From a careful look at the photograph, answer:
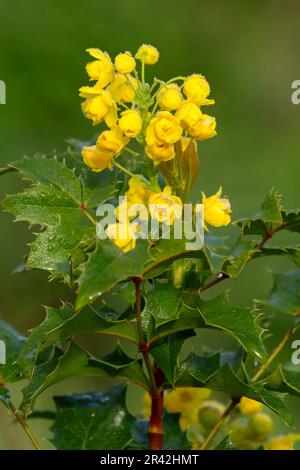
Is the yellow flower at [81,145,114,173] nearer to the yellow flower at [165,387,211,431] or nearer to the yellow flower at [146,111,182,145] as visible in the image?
the yellow flower at [146,111,182,145]

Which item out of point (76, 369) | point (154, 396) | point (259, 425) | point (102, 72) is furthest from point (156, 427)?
point (102, 72)

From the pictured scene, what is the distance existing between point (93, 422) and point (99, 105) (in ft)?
1.51

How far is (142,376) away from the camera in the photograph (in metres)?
1.11

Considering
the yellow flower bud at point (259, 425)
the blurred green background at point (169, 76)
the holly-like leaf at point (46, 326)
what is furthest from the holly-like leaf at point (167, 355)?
the blurred green background at point (169, 76)

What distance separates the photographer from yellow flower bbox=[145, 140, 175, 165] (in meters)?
1.04

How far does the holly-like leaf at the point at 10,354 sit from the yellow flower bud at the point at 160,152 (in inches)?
13.6

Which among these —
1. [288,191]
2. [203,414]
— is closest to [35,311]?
[288,191]

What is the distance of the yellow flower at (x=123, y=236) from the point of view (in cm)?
96

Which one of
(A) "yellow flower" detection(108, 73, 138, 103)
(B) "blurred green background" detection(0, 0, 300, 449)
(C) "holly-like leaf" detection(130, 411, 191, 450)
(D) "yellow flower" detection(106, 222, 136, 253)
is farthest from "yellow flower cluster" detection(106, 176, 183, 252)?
(B) "blurred green background" detection(0, 0, 300, 449)

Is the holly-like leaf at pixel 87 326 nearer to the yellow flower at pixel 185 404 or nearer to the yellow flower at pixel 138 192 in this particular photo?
the yellow flower at pixel 138 192

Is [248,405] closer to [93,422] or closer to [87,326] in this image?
[93,422]

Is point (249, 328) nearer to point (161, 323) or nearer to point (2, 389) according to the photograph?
point (161, 323)

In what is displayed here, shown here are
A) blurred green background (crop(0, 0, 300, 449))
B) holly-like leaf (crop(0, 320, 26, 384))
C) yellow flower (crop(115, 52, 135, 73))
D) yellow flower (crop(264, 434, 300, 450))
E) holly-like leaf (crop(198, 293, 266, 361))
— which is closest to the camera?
holly-like leaf (crop(198, 293, 266, 361))

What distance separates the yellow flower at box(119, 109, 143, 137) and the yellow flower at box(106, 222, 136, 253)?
0.13 m
